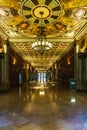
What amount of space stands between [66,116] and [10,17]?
5.70 m

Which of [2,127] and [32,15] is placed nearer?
[2,127]

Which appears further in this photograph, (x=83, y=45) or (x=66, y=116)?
(x=83, y=45)

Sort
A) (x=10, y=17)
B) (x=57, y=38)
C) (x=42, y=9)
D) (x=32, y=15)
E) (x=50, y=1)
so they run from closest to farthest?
(x=50, y=1) < (x=42, y=9) < (x=32, y=15) < (x=10, y=17) < (x=57, y=38)

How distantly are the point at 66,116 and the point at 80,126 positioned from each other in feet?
3.63

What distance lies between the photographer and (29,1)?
5.89 metres

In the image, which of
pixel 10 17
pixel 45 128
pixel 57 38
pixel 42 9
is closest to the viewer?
pixel 45 128

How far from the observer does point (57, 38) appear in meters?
12.6

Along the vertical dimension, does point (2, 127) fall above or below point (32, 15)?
below

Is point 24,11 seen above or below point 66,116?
above

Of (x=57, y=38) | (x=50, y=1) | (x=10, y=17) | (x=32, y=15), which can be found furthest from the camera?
(x=57, y=38)

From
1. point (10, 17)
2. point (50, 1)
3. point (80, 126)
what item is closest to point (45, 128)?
point (80, 126)

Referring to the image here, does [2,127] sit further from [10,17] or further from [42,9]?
[10,17]

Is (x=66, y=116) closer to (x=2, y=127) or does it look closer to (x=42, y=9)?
(x=2, y=127)

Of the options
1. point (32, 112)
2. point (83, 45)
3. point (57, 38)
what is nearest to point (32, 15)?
point (32, 112)
